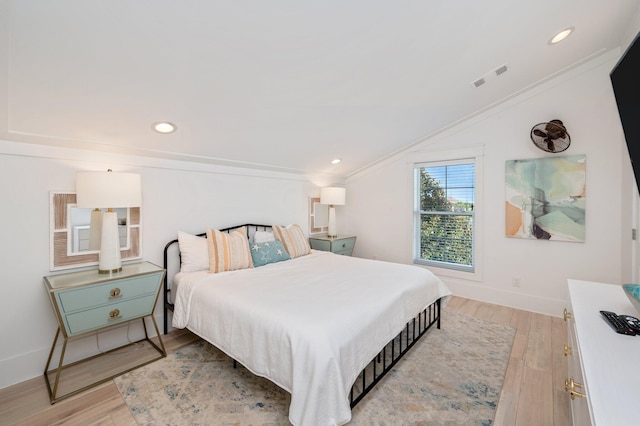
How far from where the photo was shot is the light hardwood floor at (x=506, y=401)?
1706mm

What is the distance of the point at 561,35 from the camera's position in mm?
2330

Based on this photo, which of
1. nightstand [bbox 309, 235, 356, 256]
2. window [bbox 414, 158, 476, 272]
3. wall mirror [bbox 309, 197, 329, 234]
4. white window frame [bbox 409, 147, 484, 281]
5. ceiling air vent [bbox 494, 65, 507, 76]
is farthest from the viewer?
wall mirror [bbox 309, 197, 329, 234]

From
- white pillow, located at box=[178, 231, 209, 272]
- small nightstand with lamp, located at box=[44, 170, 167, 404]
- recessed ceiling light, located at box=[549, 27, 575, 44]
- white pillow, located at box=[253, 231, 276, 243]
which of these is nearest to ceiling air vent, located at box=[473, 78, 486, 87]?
recessed ceiling light, located at box=[549, 27, 575, 44]

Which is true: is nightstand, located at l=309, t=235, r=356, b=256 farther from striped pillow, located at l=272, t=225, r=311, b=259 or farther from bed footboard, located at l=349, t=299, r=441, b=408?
bed footboard, located at l=349, t=299, r=441, b=408

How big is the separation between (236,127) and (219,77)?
0.70 metres

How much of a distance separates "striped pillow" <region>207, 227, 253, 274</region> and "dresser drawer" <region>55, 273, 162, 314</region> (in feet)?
1.64

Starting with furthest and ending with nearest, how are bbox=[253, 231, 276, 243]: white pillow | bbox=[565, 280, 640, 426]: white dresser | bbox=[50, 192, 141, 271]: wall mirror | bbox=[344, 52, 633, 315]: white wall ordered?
bbox=[253, 231, 276, 243]: white pillow
bbox=[344, 52, 633, 315]: white wall
bbox=[50, 192, 141, 271]: wall mirror
bbox=[565, 280, 640, 426]: white dresser

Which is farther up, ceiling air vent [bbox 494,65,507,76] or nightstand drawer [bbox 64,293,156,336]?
ceiling air vent [bbox 494,65,507,76]

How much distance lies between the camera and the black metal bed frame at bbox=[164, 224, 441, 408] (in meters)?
1.90

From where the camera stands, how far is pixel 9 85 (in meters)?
1.59

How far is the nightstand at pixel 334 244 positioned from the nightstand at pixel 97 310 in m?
2.37

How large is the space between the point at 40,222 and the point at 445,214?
4.43 metres

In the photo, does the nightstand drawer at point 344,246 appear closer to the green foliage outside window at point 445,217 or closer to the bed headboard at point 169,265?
the green foliage outside window at point 445,217

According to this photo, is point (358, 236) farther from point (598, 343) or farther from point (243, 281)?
point (598, 343)
